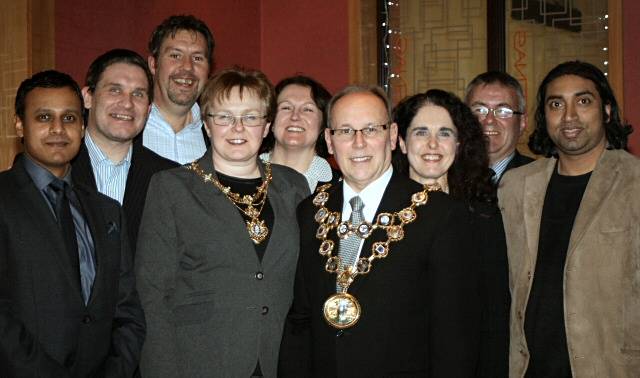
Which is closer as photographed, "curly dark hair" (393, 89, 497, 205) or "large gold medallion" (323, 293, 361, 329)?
"large gold medallion" (323, 293, 361, 329)

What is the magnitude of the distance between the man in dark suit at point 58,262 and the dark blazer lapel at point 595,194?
1579 millimetres

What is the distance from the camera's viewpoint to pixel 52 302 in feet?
8.06

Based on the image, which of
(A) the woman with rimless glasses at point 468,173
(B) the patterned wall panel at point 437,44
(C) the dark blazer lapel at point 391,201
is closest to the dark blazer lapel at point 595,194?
(A) the woman with rimless glasses at point 468,173

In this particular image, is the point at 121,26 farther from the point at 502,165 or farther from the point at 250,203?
the point at 250,203

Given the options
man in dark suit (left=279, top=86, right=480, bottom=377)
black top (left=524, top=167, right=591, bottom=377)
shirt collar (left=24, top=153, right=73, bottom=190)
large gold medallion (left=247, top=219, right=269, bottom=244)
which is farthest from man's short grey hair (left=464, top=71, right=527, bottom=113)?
shirt collar (left=24, top=153, right=73, bottom=190)

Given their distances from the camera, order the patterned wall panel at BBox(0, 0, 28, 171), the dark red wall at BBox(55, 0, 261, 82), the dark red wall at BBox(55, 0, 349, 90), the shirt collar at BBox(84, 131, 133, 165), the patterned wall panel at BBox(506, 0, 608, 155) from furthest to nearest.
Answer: the dark red wall at BBox(55, 0, 349, 90)
the patterned wall panel at BBox(506, 0, 608, 155)
the dark red wall at BBox(55, 0, 261, 82)
the patterned wall panel at BBox(0, 0, 28, 171)
the shirt collar at BBox(84, 131, 133, 165)

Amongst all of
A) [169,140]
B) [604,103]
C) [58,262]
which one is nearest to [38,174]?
[58,262]

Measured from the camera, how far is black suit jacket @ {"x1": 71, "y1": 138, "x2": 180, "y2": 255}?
312 cm

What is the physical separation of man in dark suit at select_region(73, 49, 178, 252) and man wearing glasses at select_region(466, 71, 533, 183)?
1.61 m

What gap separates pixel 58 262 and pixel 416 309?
1.16m

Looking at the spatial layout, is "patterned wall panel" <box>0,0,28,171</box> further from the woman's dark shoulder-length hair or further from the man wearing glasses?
the man wearing glasses

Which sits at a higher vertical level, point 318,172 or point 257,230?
point 318,172

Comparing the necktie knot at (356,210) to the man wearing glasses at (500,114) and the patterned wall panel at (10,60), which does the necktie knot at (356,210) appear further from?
the patterned wall panel at (10,60)

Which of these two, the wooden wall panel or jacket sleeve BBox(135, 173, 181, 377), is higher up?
the wooden wall panel
